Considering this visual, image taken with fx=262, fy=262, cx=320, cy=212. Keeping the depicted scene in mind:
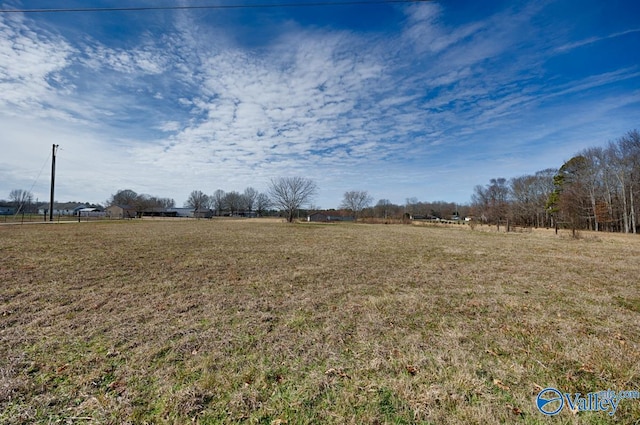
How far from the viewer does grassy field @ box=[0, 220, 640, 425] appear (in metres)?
2.35

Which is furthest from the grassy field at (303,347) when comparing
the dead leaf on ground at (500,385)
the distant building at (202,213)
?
the distant building at (202,213)

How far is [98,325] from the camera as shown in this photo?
Answer: 396 centimetres

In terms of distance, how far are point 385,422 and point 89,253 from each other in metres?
12.2

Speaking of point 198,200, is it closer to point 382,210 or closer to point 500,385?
point 382,210

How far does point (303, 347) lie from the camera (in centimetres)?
343

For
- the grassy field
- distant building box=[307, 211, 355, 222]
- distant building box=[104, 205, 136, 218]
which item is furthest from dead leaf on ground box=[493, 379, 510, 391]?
distant building box=[104, 205, 136, 218]

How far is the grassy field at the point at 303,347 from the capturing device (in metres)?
2.35

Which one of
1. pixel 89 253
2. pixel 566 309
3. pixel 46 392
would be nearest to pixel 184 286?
pixel 46 392

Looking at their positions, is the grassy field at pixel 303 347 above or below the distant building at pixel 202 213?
below

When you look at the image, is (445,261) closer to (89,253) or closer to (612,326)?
(612,326)

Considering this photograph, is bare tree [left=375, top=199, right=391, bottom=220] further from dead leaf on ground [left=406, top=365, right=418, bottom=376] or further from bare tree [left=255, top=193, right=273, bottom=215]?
dead leaf on ground [left=406, top=365, right=418, bottom=376]

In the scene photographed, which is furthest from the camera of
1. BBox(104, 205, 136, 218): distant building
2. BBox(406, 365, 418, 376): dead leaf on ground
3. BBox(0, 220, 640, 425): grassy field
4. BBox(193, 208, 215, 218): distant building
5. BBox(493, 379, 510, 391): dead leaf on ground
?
BBox(193, 208, 215, 218): distant building

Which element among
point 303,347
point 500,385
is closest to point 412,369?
point 500,385

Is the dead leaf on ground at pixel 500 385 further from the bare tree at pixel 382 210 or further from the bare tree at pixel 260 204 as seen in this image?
the bare tree at pixel 260 204
